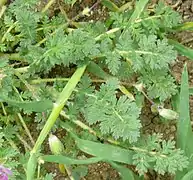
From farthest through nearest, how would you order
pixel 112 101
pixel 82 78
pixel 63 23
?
pixel 63 23 < pixel 82 78 < pixel 112 101

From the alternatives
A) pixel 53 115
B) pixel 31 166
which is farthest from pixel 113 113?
pixel 31 166

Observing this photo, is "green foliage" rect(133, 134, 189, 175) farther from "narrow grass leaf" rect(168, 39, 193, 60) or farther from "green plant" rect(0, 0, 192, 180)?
"narrow grass leaf" rect(168, 39, 193, 60)

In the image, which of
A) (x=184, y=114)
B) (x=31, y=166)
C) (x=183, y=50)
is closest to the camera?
(x=31, y=166)

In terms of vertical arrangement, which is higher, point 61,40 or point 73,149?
point 61,40

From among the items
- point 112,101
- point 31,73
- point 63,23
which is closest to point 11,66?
point 31,73

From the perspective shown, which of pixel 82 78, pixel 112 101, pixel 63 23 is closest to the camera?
pixel 112 101

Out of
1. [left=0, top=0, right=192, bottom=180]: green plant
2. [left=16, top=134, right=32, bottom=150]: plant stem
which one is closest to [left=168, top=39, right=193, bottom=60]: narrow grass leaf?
[left=0, top=0, right=192, bottom=180]: green plant

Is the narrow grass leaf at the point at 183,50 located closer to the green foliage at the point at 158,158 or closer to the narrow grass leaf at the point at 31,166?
the green foliage at the point at 158,158

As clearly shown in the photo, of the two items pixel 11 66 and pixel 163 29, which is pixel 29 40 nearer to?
pixel 11 66

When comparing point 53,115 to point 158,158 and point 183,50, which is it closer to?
point 158,158
